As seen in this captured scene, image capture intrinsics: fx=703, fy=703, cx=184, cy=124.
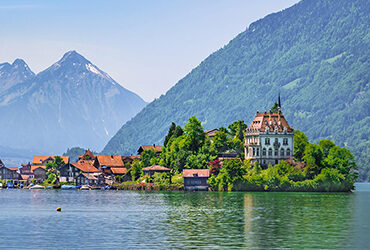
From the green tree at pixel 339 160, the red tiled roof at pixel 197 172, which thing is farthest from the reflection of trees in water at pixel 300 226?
the red tiled roof at pixel 197 172

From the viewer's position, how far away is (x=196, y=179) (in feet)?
642

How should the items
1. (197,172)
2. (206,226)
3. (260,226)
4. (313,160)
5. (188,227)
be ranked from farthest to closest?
1. (197,172)
2. (313,160)
3. (260,226)
4. (206,226)
5. (188,227)

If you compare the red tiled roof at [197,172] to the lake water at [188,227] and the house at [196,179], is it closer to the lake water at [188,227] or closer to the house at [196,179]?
the house at [196,179]

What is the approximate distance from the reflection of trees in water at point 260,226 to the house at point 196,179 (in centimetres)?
7873

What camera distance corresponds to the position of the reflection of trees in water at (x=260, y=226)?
65.9 metres

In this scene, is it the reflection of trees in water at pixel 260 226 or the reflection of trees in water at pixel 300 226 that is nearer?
the reflection of trees in water at pixel 300 226

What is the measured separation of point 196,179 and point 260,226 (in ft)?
380

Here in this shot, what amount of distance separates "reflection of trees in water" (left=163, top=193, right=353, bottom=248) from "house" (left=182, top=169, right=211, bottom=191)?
78.7 meters

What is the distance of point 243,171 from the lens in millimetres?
184000

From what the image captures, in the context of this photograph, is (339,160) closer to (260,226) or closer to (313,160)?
(313,160)

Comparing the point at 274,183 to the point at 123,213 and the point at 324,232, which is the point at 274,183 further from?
the point at 324,232

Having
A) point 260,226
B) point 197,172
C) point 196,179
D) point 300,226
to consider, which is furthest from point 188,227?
point 196,179

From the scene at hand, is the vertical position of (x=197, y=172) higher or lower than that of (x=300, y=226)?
higher

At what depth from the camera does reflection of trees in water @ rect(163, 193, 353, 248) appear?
65.9 meters
